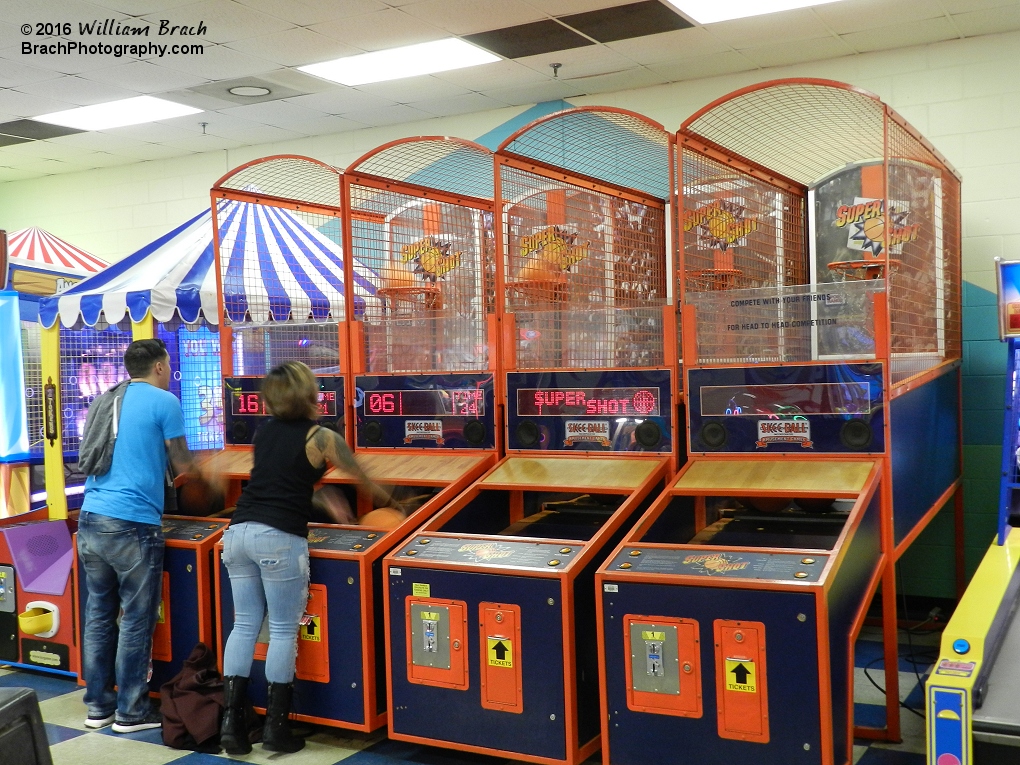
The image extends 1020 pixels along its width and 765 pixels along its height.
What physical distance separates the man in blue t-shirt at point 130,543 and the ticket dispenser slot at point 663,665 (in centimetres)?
217

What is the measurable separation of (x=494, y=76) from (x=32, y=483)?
4.33 m

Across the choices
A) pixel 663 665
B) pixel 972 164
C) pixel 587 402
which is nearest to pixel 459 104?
pixel 972 164

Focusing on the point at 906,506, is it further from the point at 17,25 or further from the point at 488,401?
the point at 17,25

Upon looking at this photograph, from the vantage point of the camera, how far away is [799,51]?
5.91 meters

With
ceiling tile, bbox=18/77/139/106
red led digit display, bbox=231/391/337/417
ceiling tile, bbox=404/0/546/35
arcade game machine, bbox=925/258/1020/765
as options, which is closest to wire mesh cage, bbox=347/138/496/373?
red led digit display, bbox=231/391/337/417

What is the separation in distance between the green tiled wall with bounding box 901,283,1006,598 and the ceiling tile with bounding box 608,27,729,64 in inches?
81.5

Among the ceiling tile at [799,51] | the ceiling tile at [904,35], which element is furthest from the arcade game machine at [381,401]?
the ceiling tile at [904,35]

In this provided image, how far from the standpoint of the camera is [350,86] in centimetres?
657

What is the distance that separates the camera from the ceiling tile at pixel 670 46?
5629 millimetres

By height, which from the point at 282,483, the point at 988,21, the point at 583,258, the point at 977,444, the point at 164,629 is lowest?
the point at 164,629

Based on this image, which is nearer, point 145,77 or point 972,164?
point 972,164

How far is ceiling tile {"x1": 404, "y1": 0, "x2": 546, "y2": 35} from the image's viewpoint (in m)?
5.11

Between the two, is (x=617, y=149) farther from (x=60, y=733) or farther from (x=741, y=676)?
(x=60, y=733)

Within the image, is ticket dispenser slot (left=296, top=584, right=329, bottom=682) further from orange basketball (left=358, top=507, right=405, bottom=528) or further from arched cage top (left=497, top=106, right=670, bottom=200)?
arched cage top (left=497, top=106, right=670, bottom=200)
